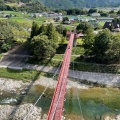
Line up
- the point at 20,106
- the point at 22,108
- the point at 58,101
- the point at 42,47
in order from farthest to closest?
1. the point at 42,47
2. the point at 20,106
3. the point at 22,108
4. the point at 58,101

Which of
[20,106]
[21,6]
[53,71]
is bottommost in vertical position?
[20,106]

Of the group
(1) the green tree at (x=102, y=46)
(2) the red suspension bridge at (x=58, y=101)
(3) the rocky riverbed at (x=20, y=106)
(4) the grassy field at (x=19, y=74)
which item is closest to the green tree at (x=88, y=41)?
(1) the green tree at (x=102, y=46)

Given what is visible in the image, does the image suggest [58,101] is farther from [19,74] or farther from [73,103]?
[19,74]

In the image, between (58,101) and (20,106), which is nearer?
(58,101)

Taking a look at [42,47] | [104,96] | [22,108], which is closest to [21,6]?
[42,47]

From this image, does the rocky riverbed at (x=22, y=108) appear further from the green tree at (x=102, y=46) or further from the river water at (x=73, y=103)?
the green tree at (x=102, y=46)

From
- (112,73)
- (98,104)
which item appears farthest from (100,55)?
(98,104)
